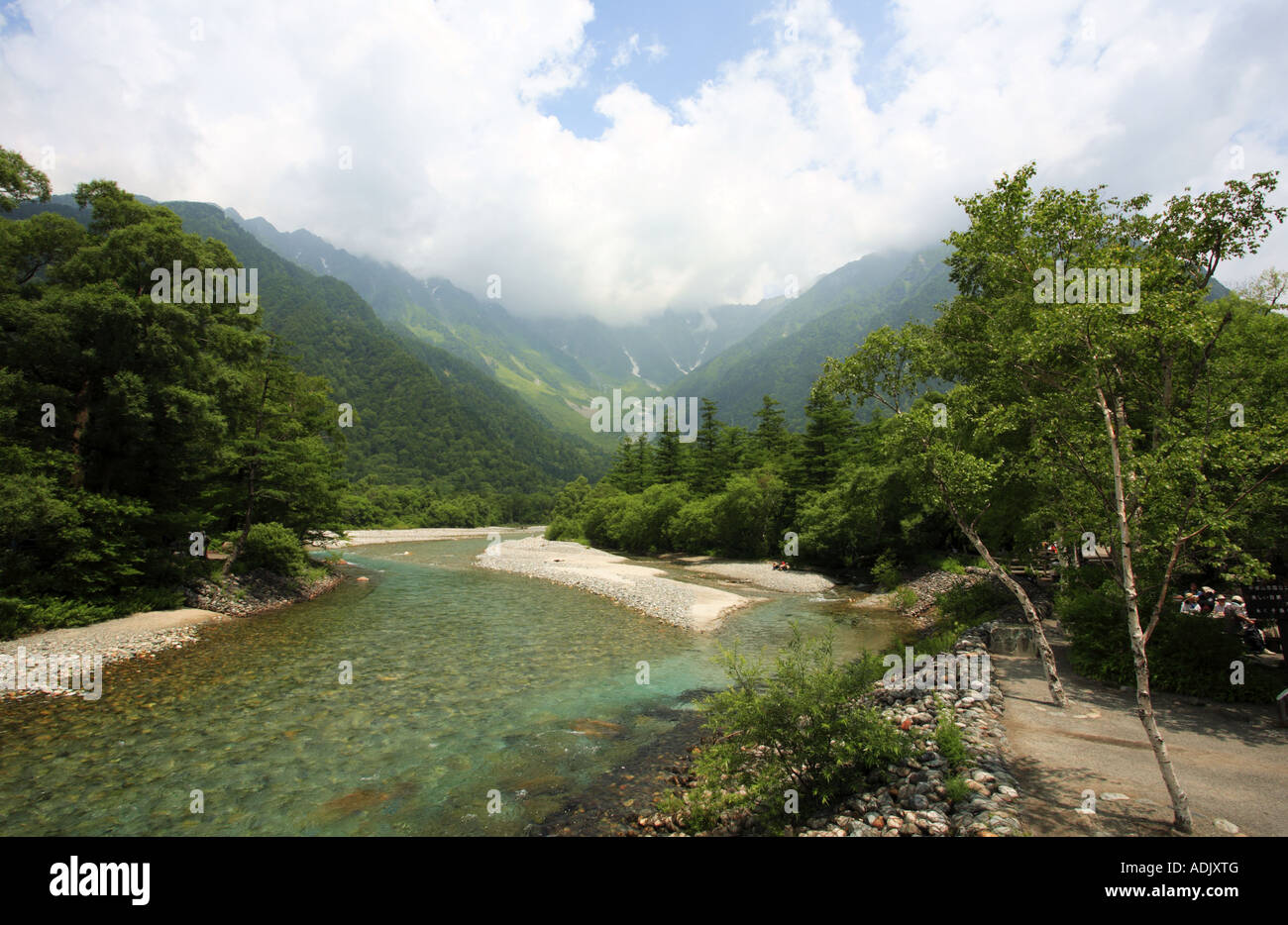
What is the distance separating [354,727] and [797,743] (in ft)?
33.1

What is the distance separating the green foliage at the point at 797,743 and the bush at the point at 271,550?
26.3 meters

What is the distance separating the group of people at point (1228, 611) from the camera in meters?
12.6

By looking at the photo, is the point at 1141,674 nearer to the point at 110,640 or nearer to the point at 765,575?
the point at 110,640

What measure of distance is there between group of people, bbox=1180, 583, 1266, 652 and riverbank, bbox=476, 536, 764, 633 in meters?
15.9

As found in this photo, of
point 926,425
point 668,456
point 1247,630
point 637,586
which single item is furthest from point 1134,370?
point 668,456

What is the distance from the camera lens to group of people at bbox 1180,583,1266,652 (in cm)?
1258

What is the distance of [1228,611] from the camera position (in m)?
12.5

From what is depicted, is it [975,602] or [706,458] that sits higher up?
[706,458]

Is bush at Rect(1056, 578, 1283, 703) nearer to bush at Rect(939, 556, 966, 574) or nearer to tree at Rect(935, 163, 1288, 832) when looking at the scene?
tree at Rect(935, 163, 1288, 832)

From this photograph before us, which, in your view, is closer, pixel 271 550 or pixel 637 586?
pixel 271 550

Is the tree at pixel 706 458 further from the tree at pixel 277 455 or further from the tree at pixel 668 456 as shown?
the tree at pixel 277 455

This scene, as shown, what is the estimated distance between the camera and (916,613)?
89.0 ft

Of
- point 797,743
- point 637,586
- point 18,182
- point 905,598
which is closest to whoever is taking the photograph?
point 797,743
